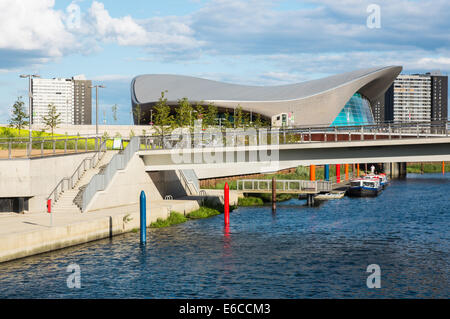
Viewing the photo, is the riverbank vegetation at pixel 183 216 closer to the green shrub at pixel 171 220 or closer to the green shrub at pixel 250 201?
the green shrub at pixel 171 220

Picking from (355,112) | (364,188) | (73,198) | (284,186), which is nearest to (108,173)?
(73,198)

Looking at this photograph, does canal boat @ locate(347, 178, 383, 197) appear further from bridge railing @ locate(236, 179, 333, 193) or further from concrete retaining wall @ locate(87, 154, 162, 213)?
concrete retaining wall @ locate(87, 154, 162, 213)

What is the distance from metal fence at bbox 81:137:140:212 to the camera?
37.1 metres

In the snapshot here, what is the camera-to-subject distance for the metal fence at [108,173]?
37.1 m

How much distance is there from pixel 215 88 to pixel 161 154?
95.3 meters

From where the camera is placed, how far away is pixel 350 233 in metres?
37.3

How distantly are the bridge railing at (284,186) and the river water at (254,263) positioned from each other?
1159 cm

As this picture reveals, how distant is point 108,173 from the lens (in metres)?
39.8

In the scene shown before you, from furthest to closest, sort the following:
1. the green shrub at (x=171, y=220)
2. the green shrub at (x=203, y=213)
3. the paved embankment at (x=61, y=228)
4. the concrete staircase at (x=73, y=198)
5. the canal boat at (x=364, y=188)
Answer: the canal boat at (x=364, y=188)
the green shrub at (x=203, y=213)
the green shrub at (x=171, y=220)
the concrete staircase at (x=73, y=198)
the paved embankment at (x=61, y=228)

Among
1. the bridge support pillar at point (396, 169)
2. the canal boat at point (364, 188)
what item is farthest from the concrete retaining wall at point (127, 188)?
the bridge support pillar at point (396, 169)

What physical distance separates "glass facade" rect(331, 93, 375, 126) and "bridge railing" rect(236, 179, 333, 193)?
70.0 meters

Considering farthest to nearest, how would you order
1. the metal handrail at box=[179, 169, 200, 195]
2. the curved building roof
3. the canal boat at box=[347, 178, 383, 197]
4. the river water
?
1. the curved building roof
2. the canal boat at box=[347, 178, 383, 197]
3. the metal handrail at box=[179, 169, 200, 195]
4. the river water

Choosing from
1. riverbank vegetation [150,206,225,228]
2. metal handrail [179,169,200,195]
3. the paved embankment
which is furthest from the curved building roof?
the paved embankment
